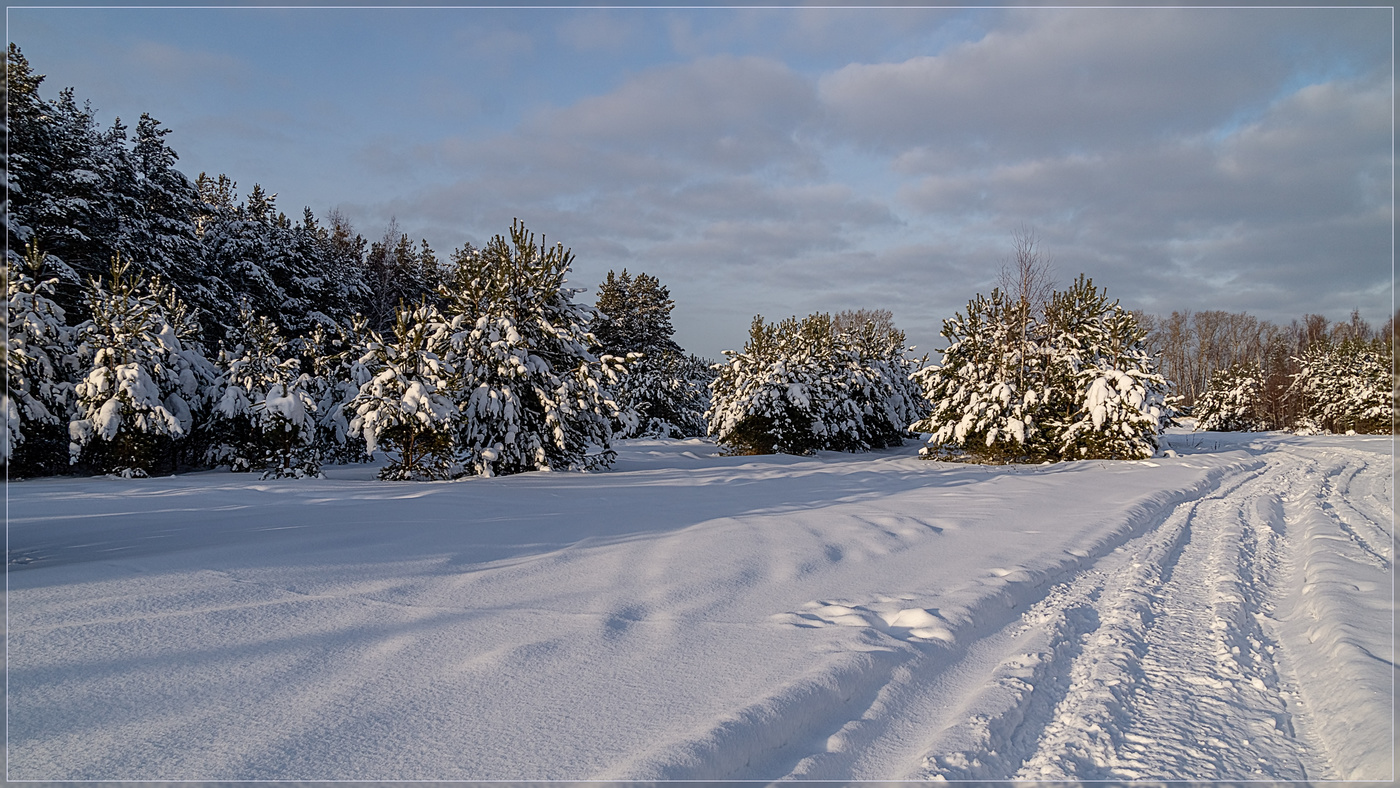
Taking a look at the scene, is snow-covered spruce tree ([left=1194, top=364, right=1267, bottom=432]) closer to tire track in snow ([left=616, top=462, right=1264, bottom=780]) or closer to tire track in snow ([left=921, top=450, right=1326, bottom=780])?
tire track in snow ([left=921, top=450, right=1326, bottom=780])

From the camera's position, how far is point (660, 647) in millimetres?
3701

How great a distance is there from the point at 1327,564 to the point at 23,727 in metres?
8.85

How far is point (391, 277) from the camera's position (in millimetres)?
38000

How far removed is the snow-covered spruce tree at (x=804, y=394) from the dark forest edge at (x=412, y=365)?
0.08 m

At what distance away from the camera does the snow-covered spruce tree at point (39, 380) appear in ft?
33.1

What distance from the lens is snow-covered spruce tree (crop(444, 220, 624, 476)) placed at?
11406mm

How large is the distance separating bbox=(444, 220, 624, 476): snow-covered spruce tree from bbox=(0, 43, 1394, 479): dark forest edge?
4 cm

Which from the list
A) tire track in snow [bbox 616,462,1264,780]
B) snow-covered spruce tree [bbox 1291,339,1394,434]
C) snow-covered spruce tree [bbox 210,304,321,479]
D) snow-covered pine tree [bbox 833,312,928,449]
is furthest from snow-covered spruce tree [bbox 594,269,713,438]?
snow-covered spruce tree [bbox 1291,339,1394,434]

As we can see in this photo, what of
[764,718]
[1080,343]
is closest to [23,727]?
[764,718]

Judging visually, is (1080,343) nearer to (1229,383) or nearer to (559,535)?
(559,535)

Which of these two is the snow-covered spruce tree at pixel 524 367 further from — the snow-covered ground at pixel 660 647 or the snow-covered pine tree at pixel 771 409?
the snow-covered pine tree at pixel 771 409

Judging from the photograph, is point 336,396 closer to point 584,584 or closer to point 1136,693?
point 584,584

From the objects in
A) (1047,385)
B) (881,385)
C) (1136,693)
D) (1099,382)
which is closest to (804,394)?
(881,385)

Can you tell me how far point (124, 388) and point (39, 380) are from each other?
156 cm
